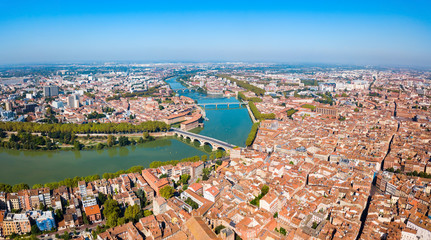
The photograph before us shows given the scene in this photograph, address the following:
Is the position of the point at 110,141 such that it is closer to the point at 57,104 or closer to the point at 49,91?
the point at 57,104

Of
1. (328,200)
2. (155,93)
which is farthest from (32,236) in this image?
(155,93)

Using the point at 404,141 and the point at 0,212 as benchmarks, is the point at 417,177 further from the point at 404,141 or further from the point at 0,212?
the point at 0,212

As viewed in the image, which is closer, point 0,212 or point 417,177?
point 0,212

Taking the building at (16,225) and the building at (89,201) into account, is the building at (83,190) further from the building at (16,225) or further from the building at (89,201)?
the building at (16,225)

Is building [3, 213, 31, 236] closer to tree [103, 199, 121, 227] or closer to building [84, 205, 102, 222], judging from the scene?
building [84, 205, 102, 222]

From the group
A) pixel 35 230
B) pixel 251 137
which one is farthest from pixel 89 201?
pixel 251 137

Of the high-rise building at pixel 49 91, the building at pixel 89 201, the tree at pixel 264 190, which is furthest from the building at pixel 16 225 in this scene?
the high-rise building at pixel 49 91
